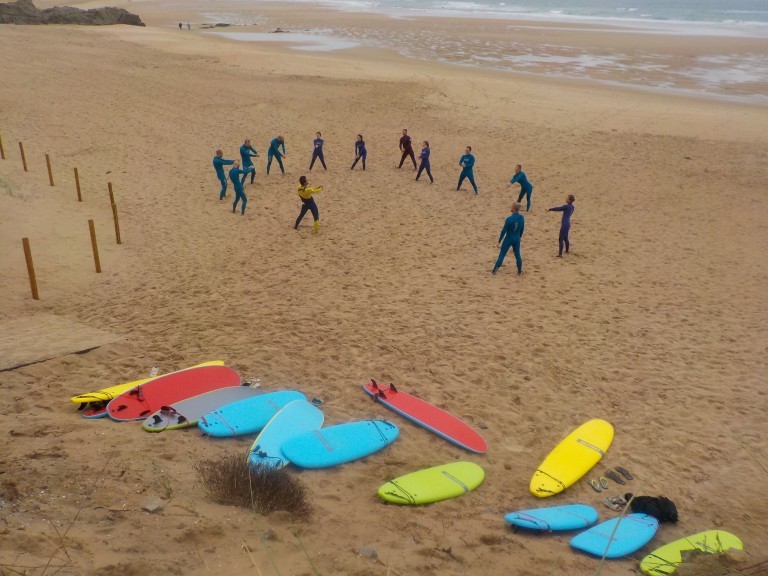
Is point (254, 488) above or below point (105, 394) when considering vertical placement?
above

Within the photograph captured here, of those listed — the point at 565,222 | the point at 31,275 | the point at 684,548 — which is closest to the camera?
the point at 684,548

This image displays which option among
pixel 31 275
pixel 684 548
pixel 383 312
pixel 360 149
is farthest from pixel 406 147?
pixel 684 548

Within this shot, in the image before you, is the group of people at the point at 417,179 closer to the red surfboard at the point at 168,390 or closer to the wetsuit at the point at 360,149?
the wetsuit at the point at 360,149

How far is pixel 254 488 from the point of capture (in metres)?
5.35

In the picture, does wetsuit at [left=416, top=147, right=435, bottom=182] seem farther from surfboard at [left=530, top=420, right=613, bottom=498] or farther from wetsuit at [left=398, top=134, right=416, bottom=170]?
surfboard at [left=530, top=420, right=613, bottom=498]

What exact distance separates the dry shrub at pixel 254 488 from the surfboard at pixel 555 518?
191 centimetres

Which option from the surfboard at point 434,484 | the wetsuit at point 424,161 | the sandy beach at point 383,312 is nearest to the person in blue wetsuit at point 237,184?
the sandy beach at point 383,312

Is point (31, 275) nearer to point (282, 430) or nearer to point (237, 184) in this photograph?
point (237, 184)

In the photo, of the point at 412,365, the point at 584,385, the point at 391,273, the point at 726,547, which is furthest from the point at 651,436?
the point at 391,273

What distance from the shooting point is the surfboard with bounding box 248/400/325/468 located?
20.5 ft

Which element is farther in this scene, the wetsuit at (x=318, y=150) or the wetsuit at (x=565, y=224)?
the wetsuit at (x=318, y=150)

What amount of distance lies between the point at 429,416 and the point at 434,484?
57.0 inches

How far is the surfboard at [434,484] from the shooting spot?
591 cm

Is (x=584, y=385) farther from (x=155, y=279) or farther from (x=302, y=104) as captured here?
(x=302, y=104)
